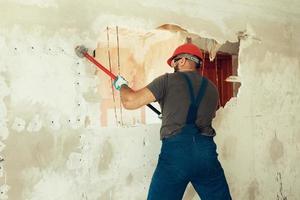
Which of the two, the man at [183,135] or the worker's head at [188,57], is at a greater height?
the worker's head at [188,57]

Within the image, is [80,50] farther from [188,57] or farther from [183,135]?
[183,135]

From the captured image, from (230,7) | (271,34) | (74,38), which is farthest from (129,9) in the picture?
(271,34)

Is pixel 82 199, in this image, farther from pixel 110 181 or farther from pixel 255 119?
pixel 255 119

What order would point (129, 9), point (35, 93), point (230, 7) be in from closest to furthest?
point (35, 93) < point (129, 9) < point (230, 7)

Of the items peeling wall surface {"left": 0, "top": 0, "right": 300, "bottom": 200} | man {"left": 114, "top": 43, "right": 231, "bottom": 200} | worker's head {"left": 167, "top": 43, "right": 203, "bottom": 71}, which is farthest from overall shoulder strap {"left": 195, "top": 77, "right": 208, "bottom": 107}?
peeling wall surface {"left": 0, "top": 0, "right": 300, "bottom": 200}

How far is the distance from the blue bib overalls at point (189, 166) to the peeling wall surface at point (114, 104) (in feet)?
1.30

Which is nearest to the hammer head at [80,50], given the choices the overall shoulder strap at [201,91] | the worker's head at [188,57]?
the worker's head at [188,57]

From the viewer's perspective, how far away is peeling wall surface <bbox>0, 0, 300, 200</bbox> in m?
2.13

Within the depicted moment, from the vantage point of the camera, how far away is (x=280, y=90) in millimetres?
3332

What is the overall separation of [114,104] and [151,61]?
51.3 inches

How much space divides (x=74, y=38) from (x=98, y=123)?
1.80 feet

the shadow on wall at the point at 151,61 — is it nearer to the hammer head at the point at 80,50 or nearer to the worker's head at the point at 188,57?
the worker's head at the point at 188,57

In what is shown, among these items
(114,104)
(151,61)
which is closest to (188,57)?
(114,104)

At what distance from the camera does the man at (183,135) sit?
215 centimetres
